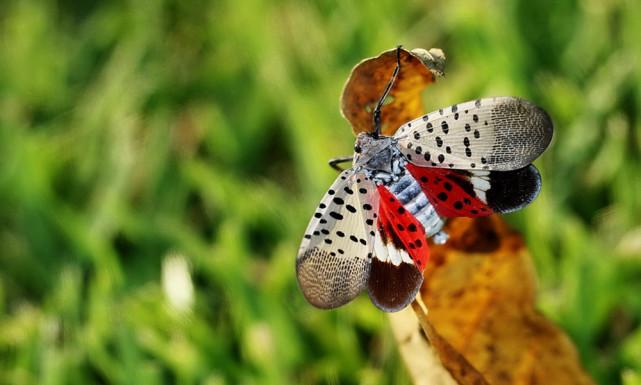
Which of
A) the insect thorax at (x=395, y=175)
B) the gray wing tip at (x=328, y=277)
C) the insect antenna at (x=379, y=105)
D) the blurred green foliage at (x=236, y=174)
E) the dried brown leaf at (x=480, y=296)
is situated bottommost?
the blurred green foliage at (x=236, y=174)

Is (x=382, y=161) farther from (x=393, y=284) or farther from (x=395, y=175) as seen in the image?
(x=393, y=284)

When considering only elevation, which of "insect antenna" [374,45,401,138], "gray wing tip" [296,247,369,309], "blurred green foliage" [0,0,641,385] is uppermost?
"insect antenna" [374,45,401,138]

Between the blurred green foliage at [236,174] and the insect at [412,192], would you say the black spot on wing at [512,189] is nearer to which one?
the insect at [412,192]

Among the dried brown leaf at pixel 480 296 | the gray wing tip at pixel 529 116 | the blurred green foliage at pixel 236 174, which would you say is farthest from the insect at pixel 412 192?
the blurred green foliage at pixel 236 174

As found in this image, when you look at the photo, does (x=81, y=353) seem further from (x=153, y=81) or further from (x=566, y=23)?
(x=566, y=23)

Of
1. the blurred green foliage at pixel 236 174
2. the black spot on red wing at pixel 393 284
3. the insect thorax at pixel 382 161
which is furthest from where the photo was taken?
the blurred green foliage at pixel 236 174

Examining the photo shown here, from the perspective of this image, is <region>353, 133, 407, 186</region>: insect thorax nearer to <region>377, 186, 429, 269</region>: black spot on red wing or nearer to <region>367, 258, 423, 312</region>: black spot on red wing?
<region>377, 186, 429, 269</region>: black spot on red wing

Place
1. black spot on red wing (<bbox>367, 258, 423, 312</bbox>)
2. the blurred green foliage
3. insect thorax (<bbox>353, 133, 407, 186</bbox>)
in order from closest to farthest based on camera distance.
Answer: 1. black spot on red wing (<bbox>367, 258, 423, 312</bbox>)
2. insect thorax (<bbox>353, 133, 407, 186</bbox>)
3. the blurred green foliage

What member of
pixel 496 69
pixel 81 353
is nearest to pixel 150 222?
pixel 81 353

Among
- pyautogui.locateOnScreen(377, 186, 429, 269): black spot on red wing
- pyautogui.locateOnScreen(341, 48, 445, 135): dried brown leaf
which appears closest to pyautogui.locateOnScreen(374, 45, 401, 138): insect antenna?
pyautogui.locateOnScreen(341, 48, 445, 135): dried brown leaf
